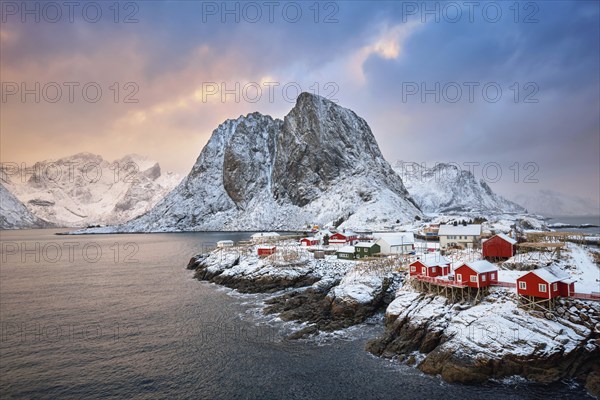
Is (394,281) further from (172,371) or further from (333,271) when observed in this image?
(172,371)

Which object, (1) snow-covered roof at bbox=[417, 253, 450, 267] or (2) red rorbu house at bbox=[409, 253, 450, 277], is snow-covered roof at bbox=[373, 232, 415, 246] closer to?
(1) snow-covered roof at bbox=[417, 253, 450, 267]

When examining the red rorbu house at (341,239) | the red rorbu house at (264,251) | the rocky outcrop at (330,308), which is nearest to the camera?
the rocky outcrop at (330,308)

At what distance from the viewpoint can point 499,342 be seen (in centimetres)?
2742

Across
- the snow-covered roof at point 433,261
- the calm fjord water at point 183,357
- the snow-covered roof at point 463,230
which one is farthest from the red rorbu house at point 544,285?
the snow-covered roof at point 463,230

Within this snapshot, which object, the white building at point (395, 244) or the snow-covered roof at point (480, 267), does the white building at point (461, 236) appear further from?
the snow-covered roof at point (480, 267)

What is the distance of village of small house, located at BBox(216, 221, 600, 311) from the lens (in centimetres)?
3122

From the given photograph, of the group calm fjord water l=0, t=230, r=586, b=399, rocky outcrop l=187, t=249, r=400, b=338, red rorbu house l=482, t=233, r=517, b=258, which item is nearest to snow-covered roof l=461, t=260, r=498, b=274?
calm fjord water l=0, t=230, r=586, b=399

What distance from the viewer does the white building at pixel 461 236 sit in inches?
2753

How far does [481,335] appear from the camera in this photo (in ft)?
93.2

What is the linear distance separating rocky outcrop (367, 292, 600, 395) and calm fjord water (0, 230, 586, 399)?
133 cm

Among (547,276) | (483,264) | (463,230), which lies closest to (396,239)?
(463,230)

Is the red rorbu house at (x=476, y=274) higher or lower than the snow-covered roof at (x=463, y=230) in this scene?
lower

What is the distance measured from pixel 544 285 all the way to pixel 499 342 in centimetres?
721

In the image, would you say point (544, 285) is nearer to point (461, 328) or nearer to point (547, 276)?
point (547, 276)
